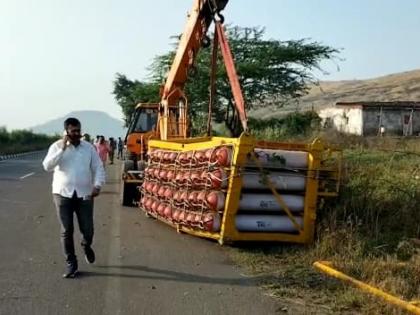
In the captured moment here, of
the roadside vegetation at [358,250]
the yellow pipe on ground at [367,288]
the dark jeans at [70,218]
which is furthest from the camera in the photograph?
the dark jeans at [70,218]

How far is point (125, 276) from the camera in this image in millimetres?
7848

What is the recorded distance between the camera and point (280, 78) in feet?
122

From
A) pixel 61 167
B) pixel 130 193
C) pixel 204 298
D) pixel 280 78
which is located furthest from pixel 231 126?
pixel 280 78

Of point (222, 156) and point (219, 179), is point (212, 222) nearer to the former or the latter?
point (219, 179)

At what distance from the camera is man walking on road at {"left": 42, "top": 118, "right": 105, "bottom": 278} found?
26.3 ft

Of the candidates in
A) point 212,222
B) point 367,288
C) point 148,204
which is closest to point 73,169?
point 212,222

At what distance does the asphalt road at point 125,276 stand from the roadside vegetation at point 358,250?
1.44ft

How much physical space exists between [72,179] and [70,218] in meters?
0.48

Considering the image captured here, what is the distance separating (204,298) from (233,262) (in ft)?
6.46

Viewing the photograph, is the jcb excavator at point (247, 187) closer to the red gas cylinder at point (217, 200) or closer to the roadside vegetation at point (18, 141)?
the red gas cylinder at point (217, 200)

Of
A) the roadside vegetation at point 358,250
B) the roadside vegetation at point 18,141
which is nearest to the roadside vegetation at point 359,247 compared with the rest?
the roadside vegetation at point 358,250

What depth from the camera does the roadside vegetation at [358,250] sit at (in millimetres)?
6895

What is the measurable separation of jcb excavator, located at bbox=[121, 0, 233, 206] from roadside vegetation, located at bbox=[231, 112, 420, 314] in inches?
166

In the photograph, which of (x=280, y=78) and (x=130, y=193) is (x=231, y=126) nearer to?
(x=130, y=193)
